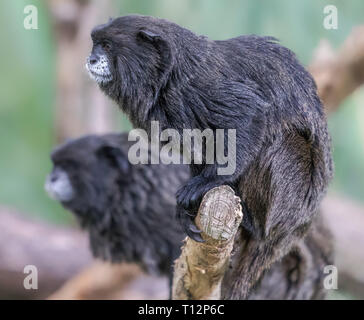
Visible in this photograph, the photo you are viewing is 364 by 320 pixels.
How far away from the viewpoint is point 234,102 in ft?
8.29

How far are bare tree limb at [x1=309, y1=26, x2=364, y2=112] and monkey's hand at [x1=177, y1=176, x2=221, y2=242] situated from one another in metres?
2.21

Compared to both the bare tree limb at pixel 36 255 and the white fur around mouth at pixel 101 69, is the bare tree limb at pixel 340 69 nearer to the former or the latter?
the white fur around mouth at pixel 101 69

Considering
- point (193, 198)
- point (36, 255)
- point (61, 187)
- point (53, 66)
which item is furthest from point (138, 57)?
point (53, 66)

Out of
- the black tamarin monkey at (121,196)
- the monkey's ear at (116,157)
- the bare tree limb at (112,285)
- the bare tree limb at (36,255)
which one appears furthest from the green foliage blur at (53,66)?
the bare tree limb at (112,285)

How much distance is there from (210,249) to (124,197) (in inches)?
72.5

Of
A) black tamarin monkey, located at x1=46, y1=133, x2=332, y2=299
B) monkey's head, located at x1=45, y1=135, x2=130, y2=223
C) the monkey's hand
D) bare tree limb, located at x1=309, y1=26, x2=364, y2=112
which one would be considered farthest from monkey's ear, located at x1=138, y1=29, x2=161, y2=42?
Result: bare tree limb, located at x1=309, y1=26, x2=364, y2=112

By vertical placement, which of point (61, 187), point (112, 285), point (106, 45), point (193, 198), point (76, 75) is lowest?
point (112, 285)

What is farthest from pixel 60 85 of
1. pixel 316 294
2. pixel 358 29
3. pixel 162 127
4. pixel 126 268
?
pixel 162 127

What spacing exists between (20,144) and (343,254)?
5.47 m

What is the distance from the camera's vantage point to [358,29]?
4559 millimetres

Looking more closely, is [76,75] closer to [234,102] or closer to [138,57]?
[138,57]

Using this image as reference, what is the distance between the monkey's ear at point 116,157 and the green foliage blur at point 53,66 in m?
2.03

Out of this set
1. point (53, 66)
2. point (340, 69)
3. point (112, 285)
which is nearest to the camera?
point (340, 69)
